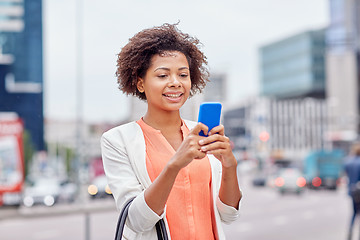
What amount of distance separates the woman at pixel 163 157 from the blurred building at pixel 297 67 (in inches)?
3422

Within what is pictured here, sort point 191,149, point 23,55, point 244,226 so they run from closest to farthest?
point 191,149, point 23,55, point 244,226

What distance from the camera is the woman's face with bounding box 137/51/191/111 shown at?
1.92 m

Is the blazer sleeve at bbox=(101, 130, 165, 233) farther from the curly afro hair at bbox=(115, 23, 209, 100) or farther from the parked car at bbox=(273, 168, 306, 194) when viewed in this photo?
the parked car at bbox=(273, 168, 306, 194)

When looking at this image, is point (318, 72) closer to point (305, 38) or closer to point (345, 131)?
point (305, 38)

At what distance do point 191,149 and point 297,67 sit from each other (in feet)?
298

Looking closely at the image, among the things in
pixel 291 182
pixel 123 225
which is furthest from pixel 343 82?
pixel 123 225

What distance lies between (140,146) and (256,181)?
119 ft

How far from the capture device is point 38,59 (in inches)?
513

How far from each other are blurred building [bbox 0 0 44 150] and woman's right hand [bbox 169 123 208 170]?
28.7 feet

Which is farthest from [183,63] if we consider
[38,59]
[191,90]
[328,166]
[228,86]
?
[228,86]

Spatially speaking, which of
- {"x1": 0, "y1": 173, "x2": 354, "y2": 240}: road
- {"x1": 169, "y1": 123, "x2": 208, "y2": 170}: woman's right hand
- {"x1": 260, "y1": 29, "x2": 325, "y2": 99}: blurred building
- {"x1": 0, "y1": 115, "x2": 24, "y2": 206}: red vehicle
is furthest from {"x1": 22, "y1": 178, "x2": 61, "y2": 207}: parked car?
{"x1": 260, "y1": 29, "x2": 325, "y2": 99}: blurred building

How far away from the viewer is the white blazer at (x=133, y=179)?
1.79 m

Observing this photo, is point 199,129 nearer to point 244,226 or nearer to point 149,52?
point 149,52

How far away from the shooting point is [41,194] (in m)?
21.9
